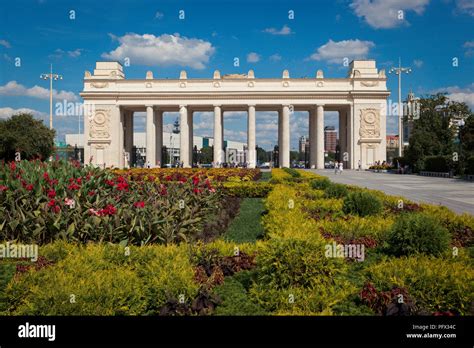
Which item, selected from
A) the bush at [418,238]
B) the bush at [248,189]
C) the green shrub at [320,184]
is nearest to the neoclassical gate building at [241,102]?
the bush at [248,189]

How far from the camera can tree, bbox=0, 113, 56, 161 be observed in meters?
46.6

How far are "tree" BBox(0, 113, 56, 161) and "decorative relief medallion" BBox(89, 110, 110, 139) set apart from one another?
14261 mm

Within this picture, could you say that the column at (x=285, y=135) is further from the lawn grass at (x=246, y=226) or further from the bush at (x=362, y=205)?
the bush at (x=362, y=205)

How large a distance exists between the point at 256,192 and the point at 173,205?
10.2m

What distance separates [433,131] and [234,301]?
5029 centimetres

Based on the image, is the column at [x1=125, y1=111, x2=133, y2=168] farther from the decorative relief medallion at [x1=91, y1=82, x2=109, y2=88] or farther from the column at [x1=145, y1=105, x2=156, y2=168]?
the decorative relief medallion at [x1=91, y1=82, x2=109, y2=88]

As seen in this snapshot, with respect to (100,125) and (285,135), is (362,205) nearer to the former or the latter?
(285,135)

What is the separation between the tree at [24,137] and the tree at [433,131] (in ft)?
136

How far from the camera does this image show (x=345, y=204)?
1134 centimetres

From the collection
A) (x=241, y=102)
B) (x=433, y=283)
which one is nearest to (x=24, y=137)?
(x=241, y=102)

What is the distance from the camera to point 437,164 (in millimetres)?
42812

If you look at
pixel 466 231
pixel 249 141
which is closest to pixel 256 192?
pixel 466 231
